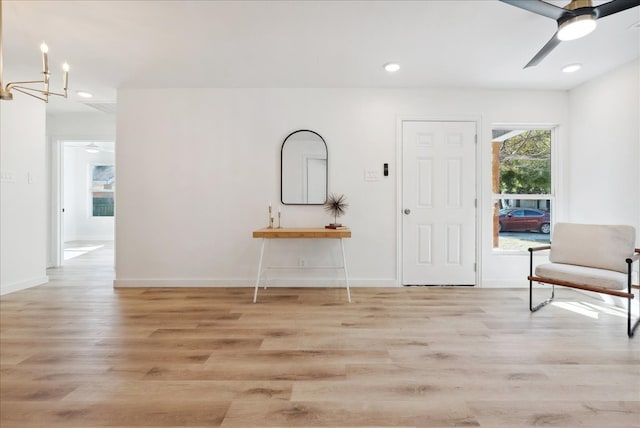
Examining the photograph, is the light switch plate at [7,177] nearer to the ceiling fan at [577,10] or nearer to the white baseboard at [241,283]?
the white baseboard at [241,283]

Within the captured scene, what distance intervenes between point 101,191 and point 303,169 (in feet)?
25.8

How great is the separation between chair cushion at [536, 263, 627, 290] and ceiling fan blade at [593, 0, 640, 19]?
6.67ft

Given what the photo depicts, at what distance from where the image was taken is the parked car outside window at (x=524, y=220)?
4.13 meters

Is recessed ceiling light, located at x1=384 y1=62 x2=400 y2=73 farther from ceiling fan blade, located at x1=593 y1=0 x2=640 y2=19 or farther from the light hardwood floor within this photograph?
the light hardwood floor

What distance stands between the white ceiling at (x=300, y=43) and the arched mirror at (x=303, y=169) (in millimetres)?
674

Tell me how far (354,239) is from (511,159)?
2.29m

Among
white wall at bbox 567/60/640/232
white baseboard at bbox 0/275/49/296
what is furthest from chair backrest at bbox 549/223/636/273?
white baseboard at bbox 0/275/49/296

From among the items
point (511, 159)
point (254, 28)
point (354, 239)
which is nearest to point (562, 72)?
point (511, 159)

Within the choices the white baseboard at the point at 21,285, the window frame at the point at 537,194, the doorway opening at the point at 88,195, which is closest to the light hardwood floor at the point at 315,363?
the white baseboard at the point at 21,285

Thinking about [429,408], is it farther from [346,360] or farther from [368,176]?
[368,176]

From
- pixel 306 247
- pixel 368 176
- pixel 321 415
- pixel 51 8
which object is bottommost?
pixel 321 415

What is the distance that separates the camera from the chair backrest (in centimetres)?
296

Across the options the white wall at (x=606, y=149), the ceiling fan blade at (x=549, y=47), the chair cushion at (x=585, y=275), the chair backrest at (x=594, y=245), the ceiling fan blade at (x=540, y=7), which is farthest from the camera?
the white wall at (x=606, y=149)

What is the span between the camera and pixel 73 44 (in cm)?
288
